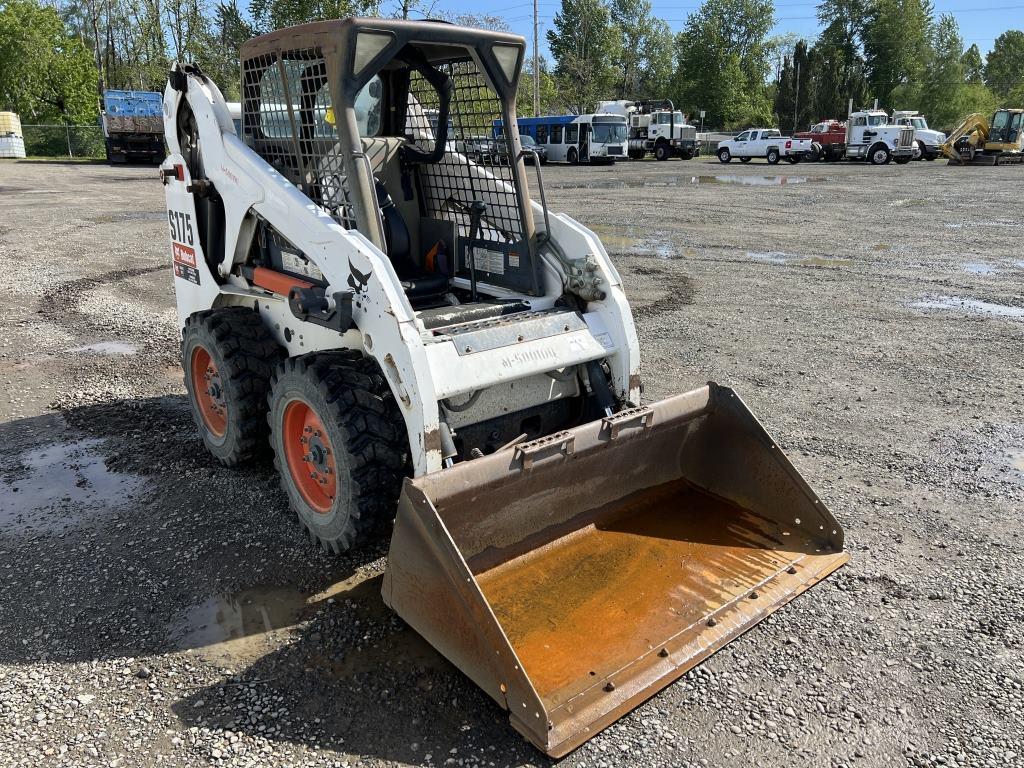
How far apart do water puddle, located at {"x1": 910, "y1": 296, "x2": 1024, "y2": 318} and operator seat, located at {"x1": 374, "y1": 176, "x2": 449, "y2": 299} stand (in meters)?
6.47

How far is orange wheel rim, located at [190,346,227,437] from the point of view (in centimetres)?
493

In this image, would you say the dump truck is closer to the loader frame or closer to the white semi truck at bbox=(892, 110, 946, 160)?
the loader frame

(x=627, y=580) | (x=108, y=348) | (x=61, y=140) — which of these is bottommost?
(x=627, y=580)

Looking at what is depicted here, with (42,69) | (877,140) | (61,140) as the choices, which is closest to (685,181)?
(877,140)

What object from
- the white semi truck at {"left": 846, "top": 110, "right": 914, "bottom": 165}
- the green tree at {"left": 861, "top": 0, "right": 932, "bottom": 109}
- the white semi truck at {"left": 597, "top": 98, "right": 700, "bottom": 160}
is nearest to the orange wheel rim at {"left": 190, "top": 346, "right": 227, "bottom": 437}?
the white semi truck at {"left": 846, "top": 110, "right": 914, "bottom": 165}

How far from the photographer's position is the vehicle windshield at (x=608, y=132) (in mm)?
36062

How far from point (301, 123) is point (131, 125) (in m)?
33.4

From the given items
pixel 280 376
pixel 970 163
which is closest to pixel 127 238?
pixel 280 376

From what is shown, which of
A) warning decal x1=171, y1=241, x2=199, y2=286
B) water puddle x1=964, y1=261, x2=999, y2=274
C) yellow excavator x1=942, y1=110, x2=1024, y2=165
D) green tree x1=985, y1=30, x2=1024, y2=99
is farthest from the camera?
green tree x1=985, y1=30, x2=1024, y2=99

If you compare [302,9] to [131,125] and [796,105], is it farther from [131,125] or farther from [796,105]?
[796,105]

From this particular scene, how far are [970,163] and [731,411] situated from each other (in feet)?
124

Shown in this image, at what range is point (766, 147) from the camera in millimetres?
38562

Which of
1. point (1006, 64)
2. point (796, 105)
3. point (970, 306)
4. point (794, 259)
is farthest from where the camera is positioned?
point (1006, 64)

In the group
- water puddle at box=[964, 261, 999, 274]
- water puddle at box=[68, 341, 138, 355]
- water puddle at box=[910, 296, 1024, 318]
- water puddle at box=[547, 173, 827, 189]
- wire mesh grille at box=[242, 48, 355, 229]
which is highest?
wire mesh grille at box=[242, 48, 355, 229]
